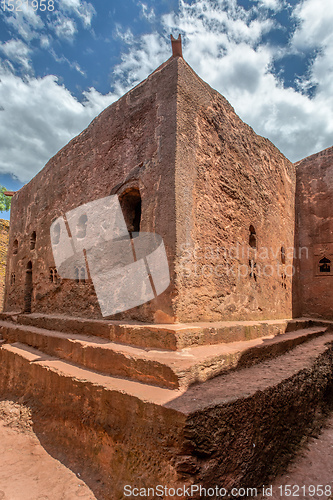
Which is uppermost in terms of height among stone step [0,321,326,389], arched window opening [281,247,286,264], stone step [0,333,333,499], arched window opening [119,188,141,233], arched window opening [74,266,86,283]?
arched window opening [119,188,141,233]

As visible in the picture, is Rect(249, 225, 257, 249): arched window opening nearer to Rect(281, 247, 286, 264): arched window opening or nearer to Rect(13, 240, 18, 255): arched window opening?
Rect(281, 247, 286, 264): arched window opening

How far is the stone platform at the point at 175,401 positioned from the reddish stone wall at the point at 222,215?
563mm

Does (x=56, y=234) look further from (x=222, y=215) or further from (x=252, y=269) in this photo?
(x=252, y=269)

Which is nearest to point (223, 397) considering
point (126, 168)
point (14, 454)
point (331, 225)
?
point (14, 454)

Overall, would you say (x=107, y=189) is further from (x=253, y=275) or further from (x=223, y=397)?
(x=223, y=397)

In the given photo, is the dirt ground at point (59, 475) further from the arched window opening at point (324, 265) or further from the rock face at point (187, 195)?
the arched window opening at point (324, 265)

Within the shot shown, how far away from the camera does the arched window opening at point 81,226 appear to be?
16.2ft

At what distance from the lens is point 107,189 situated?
4398 millimetres

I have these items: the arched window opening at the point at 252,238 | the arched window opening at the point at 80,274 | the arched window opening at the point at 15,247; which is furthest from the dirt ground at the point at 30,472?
the arched window opening at the point at 15,247

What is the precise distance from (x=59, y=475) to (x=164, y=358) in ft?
4.17

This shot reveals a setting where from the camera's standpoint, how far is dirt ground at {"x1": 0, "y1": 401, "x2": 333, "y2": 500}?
2.10 metres

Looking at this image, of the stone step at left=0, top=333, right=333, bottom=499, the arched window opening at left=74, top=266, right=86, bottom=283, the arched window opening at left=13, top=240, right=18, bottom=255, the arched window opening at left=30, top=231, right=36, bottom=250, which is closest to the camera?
the stone step at left=0, top=333, right=333, bottom=499

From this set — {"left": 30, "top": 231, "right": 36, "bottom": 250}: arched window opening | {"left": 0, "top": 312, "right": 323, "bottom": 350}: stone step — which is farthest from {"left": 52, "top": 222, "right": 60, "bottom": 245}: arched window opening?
{"left": 0, "top": 312, "right": 323, "bottom": 350}: stone step

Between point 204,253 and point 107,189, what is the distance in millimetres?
1937
